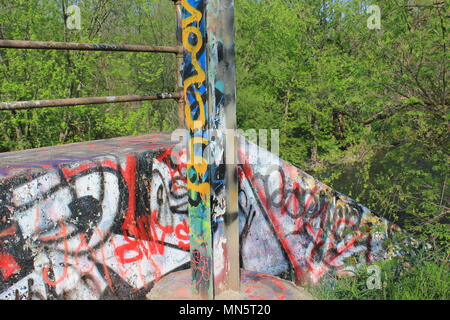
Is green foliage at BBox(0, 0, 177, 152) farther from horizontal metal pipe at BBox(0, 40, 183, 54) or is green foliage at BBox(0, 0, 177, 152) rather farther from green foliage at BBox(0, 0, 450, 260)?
horizontal metal pipe at BBox(0, 40, 183, 54)

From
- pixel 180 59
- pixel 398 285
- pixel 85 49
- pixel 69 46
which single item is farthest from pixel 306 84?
pixel 69 46

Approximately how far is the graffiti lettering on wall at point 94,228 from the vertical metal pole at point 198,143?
11.1 inches

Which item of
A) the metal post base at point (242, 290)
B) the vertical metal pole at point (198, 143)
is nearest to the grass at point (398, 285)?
the metal post base at point (242, 290)

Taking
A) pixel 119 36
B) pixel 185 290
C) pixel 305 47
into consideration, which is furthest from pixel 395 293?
pixel 305 47

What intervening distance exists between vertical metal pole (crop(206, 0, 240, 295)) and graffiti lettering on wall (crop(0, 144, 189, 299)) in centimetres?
41

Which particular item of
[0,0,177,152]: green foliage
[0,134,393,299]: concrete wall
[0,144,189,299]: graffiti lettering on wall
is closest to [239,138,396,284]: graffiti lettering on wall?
[0,134,393,299]: concrete wall

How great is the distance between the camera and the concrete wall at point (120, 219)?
1.87m

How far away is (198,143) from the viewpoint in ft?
7.75

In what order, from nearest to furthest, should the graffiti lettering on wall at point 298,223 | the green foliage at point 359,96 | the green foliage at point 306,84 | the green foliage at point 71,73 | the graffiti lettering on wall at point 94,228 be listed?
the graffiti lettering on wall at point 94,228
the graffiti lettering on wall at point 298,223
the green foliage at point 359,96
the green foliage at point 306,84
the green foliage at point 71,73

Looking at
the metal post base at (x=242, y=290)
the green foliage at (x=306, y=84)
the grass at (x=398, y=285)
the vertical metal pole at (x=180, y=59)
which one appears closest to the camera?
the metal post base at (x=242, y=290)

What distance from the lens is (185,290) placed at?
248 cm

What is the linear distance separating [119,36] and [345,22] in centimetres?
769

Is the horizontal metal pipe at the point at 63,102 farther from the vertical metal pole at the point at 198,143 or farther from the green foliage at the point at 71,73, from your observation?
the green foliage at the point at 71,73

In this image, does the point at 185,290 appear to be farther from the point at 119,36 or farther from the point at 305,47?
the point at 305,47
